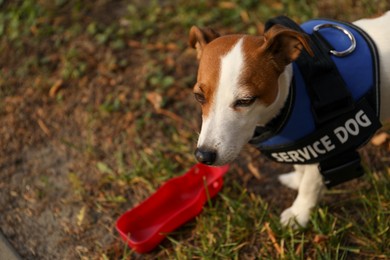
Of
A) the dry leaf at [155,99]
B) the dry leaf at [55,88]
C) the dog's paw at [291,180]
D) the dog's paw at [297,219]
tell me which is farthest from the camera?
Result: the dry leaf at [55,88]

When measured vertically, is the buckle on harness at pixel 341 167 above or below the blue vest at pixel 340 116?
below

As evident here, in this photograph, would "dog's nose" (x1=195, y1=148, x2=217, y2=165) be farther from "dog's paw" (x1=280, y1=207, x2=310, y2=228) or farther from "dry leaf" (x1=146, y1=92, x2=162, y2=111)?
"dry leaf" (x1=146, y1=92, x2=162, y2=111)

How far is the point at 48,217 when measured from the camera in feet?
10.9

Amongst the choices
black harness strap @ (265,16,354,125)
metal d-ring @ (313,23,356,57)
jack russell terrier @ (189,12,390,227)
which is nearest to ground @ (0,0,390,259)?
jack russell terrier @ (189,12,390,227)

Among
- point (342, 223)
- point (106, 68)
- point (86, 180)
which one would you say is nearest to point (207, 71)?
point (342, 223)

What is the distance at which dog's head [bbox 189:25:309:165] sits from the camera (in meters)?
2.23

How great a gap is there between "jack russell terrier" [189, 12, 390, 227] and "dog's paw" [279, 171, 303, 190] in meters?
0.45

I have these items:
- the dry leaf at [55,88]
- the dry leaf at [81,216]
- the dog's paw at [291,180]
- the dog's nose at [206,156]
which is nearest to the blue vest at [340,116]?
the dog's nose at [206,156]

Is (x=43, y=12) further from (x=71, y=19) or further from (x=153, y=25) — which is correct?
(x=153, y=25)

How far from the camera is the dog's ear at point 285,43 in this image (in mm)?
2219

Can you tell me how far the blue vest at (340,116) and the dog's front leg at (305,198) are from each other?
Answer: 25 centimetres

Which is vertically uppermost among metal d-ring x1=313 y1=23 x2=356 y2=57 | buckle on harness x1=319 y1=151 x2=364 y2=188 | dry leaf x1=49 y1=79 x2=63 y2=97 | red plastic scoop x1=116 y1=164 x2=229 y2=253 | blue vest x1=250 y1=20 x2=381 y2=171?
metal d-ring x1=313 y1=23 x2=356 y2=57

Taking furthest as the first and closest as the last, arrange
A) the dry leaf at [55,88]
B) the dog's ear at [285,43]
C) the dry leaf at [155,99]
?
the dry leaf at [55,88], the dry leaf at [155,99], the dog's ear at [285,43]

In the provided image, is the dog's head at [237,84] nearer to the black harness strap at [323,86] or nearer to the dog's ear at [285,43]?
the dog's ear at [285,43]
